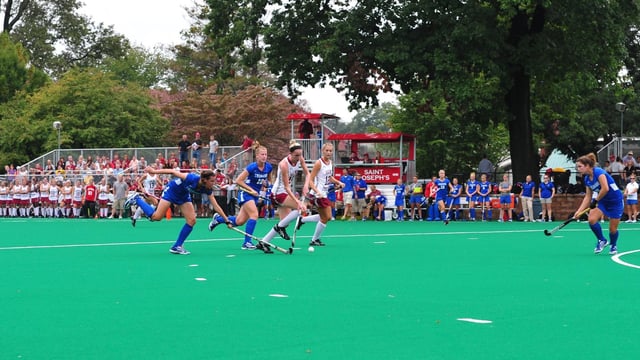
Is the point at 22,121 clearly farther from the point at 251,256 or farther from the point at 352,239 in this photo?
the point at 251,256

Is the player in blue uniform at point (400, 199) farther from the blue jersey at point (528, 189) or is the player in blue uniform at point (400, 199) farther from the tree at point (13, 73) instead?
the tree at point (13, 73)

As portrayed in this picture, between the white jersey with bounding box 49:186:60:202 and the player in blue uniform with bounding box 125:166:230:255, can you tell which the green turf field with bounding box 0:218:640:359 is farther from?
Answer: the white jersey with bounding box 49:186:60:202

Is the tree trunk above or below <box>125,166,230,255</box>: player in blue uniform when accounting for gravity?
above

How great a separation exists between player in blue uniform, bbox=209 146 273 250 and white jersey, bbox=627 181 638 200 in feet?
61.6

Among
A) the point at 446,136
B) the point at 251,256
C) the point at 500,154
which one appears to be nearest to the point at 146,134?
the point at 446,136

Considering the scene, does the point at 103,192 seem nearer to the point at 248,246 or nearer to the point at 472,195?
the point at 472,195

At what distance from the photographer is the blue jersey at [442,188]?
3566 centimetres

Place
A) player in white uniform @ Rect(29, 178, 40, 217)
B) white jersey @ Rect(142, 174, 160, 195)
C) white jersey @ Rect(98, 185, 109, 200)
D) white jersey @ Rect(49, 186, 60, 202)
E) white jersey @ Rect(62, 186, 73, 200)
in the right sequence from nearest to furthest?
1. white jersey @ Rect(142, 174, 160, 195)
2. white jersey @ Rect(98, 185, 109, 200)
3. white jersey @ Rect(62, 186, 73, 200)
4. white jersey @ Rect(49, 186, 60, 202)
5. player in white uniform @ Rect(29, 178, 40, 217)

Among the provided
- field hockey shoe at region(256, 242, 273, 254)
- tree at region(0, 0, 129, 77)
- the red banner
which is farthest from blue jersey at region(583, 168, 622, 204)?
tree at region(0, 0, 129, 77)

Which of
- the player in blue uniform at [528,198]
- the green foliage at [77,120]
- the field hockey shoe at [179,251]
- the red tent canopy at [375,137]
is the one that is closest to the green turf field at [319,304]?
the field hockey shoe at [179,251]

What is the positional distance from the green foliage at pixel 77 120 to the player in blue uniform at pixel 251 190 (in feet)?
133

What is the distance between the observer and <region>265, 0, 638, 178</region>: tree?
36.0m

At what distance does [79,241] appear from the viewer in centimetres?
2145

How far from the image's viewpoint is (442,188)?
117 feet
